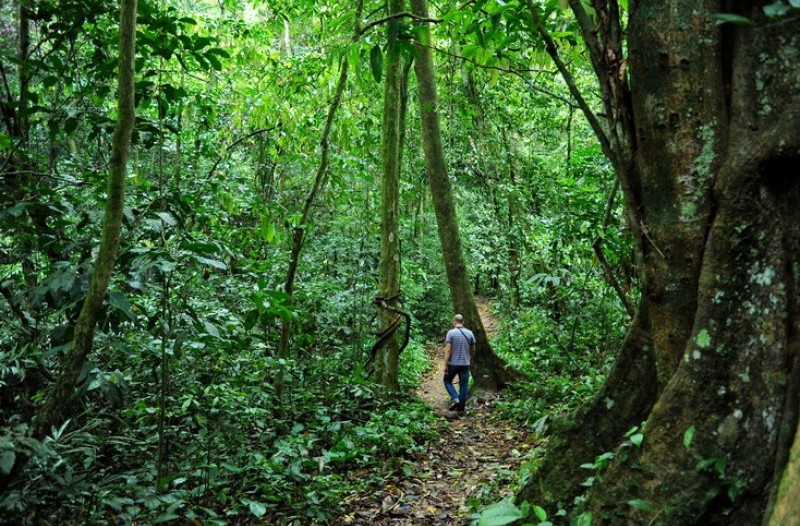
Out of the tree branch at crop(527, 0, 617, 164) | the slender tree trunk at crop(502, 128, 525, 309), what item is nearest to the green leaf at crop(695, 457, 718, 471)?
the tree branch at crop(527, 0, 617, 164)

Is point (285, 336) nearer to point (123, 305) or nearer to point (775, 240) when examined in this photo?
point (123, 305)

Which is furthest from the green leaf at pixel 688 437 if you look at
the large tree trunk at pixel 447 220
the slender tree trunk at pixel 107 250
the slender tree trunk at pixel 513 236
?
the slender tree trunk at pixel 513 236

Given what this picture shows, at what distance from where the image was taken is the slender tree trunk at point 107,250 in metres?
2.87

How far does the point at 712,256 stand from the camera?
2598 mm

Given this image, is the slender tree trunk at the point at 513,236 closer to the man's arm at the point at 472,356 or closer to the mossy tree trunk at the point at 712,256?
the man's arm at the point at 472,356

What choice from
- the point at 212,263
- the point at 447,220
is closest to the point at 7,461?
the point at 212,263

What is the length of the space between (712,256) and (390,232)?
618cm

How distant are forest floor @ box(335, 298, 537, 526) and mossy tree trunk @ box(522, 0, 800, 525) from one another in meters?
2.24

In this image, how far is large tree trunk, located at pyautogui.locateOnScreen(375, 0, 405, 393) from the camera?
8.35m

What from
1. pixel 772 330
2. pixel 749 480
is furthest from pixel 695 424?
pixel 772 330

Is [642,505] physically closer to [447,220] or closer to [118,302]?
[118,302]

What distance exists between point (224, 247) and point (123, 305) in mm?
1196

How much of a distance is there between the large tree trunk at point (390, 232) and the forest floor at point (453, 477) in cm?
118

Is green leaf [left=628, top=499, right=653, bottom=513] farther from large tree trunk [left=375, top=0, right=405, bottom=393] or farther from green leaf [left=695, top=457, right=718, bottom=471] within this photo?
large tree trunk [left=375, top=0, right=405, bottom=393]
